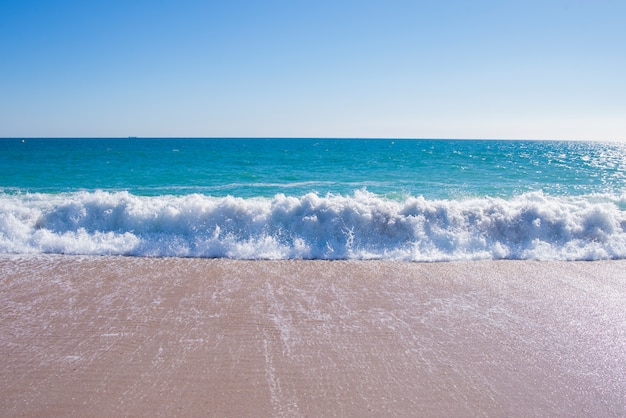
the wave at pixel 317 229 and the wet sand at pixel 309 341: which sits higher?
the wave at pixel 317 229

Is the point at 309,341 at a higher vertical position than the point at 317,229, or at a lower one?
lower

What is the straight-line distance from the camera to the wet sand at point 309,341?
11.9ft

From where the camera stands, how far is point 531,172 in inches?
997

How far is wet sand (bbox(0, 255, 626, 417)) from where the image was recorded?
3.62m

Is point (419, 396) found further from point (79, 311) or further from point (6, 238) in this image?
point (6, 238)

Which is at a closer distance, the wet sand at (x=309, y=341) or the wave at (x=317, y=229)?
the wet sand at (x=309, y=341)

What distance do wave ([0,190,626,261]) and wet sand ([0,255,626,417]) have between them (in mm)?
1026

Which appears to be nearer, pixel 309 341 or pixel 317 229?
pixel 309 341

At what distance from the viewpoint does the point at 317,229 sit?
29.8 feet

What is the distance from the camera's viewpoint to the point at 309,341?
459cm

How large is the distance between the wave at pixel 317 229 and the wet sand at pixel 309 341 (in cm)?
103

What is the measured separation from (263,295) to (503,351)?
3.35 m

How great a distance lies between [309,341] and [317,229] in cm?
463

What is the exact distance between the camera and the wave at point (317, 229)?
8.08 meters
